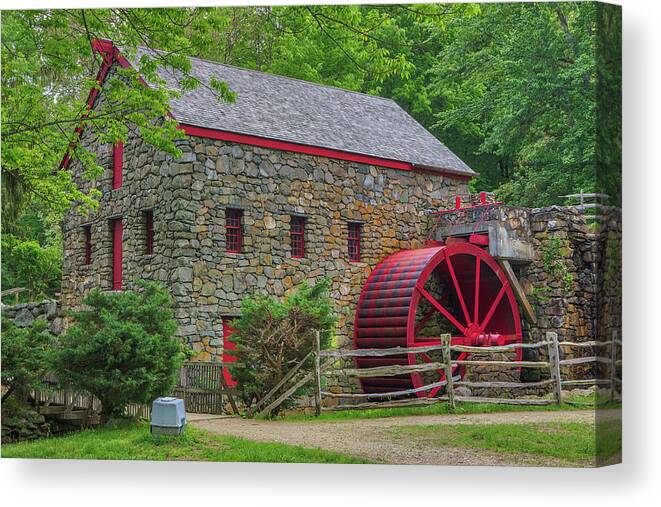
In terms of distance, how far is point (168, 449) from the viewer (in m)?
10.5

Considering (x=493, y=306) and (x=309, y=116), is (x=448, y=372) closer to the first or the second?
(x=493, y=306)

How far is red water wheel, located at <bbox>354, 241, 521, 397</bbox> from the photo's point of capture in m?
15.5

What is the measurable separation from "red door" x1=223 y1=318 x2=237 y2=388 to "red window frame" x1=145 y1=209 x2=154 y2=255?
1520mm

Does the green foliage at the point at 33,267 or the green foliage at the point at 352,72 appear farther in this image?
the green foliage at the point at 33,267

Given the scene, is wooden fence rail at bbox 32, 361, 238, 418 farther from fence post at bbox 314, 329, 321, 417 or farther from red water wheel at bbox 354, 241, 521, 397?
red water wheel at bbox 354, 241, 521, 397

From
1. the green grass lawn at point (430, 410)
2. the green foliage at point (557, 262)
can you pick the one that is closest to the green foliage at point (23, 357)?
the green grass lawn at point (430, 410)

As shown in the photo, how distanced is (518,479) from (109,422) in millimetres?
4916

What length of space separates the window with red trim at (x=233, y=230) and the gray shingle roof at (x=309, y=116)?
47.5 inches

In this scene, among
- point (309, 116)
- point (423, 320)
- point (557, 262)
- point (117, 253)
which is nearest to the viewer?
point (117, 253)

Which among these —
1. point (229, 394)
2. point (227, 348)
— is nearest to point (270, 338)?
point (229, 394)

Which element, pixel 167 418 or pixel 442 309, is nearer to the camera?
pixel 167 418

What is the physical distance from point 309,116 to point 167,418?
262 inches

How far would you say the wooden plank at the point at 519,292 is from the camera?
16281 mm

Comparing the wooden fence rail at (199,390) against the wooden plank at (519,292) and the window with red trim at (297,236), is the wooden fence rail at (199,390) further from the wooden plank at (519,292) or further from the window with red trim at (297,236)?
the wooden plank at (519,292)
